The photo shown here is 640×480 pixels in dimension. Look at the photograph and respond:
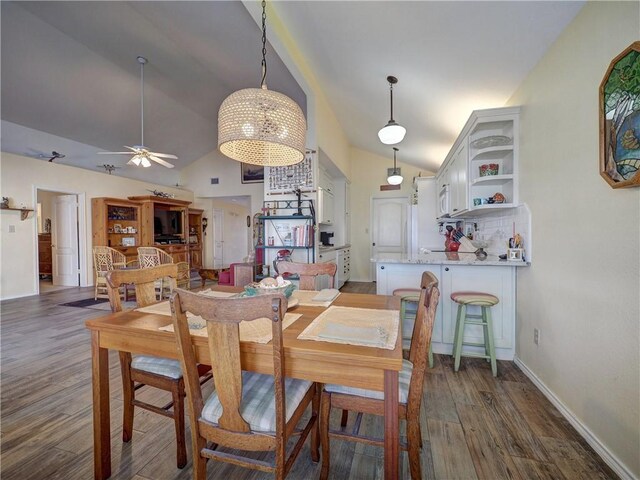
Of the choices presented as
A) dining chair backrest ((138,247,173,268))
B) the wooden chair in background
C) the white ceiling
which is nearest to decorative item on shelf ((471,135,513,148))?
the white ceiling

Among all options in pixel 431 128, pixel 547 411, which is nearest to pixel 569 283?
pixel 547 411

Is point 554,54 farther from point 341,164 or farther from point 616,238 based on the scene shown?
point 341,164

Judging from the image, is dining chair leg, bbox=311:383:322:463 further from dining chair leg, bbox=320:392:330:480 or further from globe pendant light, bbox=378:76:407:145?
globe pendant light, bbox=378:76:407:145

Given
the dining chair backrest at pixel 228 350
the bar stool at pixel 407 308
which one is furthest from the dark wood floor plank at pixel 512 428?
the dining chair backrest at pixel 228 350

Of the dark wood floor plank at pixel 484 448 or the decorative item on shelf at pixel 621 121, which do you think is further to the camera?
the dark wood floor plank at pixel 484 448

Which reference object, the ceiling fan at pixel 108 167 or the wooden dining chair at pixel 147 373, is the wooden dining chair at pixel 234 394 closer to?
the wooden dining chair at pixel 147 373

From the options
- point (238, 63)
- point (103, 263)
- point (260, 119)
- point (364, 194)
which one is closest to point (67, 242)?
point (103, 263)

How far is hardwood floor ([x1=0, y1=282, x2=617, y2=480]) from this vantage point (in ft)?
4.52

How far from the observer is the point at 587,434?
1.54 m

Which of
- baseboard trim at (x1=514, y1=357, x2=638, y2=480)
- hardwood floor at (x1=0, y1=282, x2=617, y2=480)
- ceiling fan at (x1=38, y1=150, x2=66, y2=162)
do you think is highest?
ceiling fan at (x1=38, y1=150, x2=66, y2=162)

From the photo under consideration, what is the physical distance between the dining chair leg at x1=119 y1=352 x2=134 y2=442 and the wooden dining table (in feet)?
0.54

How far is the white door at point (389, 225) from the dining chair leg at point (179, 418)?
18.3 ft

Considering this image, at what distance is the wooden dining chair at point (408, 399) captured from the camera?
110cm

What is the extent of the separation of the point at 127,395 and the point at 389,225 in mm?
5843
